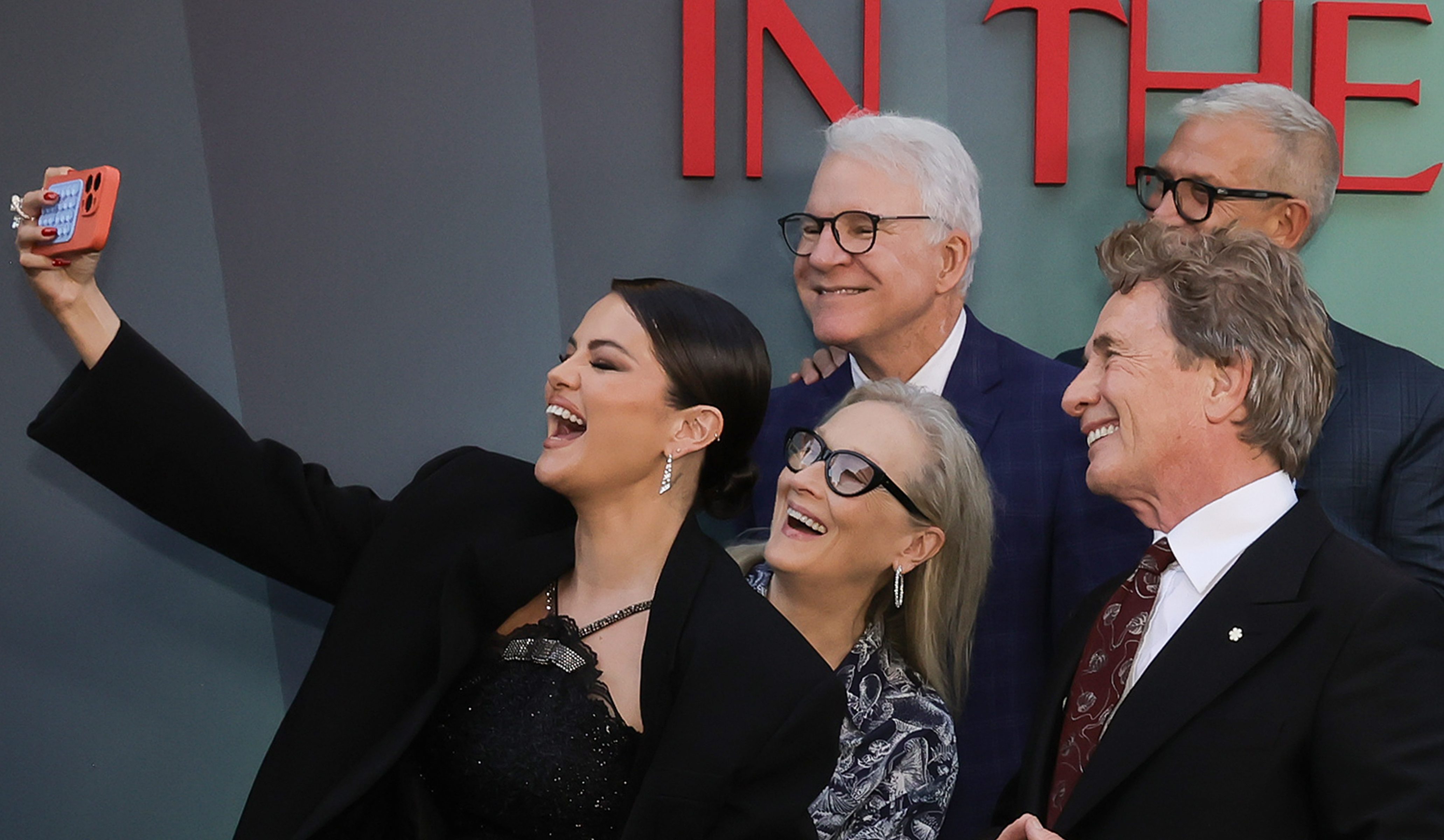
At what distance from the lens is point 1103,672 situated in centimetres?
224

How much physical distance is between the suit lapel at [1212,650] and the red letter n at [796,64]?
184cm

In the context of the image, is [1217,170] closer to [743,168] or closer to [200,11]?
[743,168]

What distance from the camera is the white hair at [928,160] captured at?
3.16 meters

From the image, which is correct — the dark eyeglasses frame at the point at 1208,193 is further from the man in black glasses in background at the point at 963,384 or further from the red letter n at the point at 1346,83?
the red letter n at the point at 1346,83

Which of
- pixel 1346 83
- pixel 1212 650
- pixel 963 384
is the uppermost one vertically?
pixel 1346 83

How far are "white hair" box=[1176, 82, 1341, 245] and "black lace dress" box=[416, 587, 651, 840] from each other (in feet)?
6.27

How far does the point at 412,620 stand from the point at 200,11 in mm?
1826

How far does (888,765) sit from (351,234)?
75.8 inches

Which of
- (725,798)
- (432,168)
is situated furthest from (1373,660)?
(432,168)

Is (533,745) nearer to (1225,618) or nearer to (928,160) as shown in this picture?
(1225,618)

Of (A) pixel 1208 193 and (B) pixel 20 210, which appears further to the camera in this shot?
(A) pixel 1208 193

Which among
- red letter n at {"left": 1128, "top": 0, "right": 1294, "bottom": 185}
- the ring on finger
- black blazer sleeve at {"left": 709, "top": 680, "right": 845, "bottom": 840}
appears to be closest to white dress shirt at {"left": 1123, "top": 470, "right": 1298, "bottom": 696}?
black blazer sleeve at {"left": 709, "top": 680, "right": 845, "bottom": 840}

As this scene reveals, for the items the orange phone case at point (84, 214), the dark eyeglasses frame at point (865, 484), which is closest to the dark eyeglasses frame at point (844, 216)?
the dark eyeglasses frame at point (865, 484)

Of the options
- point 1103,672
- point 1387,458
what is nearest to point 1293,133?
point 1387,458
